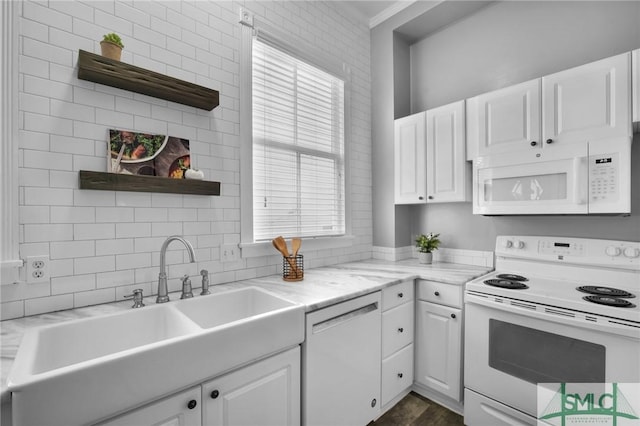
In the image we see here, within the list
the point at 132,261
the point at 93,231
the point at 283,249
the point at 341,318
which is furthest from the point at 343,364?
the point at 93,231

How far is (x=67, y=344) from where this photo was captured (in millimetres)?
1243

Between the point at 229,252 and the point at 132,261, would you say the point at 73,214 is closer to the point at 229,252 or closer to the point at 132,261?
the point at 132,261

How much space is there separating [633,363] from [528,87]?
170 centimetres

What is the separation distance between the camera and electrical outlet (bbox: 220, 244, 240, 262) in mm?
1960

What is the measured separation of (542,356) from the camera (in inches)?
66.1

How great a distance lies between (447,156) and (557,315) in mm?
1378

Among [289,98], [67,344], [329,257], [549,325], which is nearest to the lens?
[67,344]

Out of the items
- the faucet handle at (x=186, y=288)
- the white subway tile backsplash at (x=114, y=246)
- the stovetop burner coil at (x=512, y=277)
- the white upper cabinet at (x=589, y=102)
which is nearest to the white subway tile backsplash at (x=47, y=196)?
the white subway tile backsplash at (x=114, y=246)

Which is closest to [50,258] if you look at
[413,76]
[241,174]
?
[241,174]

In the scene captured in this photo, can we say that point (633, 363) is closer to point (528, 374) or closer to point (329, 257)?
point (528, 374)

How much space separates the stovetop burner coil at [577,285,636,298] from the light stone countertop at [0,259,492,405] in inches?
24.4

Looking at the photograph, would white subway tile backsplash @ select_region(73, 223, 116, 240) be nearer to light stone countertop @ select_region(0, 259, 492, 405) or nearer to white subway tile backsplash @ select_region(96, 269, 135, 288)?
white subway tile backsplash @ select_region(96, 269, 135, 288)

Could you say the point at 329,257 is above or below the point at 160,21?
below

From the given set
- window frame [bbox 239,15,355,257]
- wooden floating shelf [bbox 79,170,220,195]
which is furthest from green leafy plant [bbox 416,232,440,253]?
wooden floating shelf [bbox 79,170,220,195]
